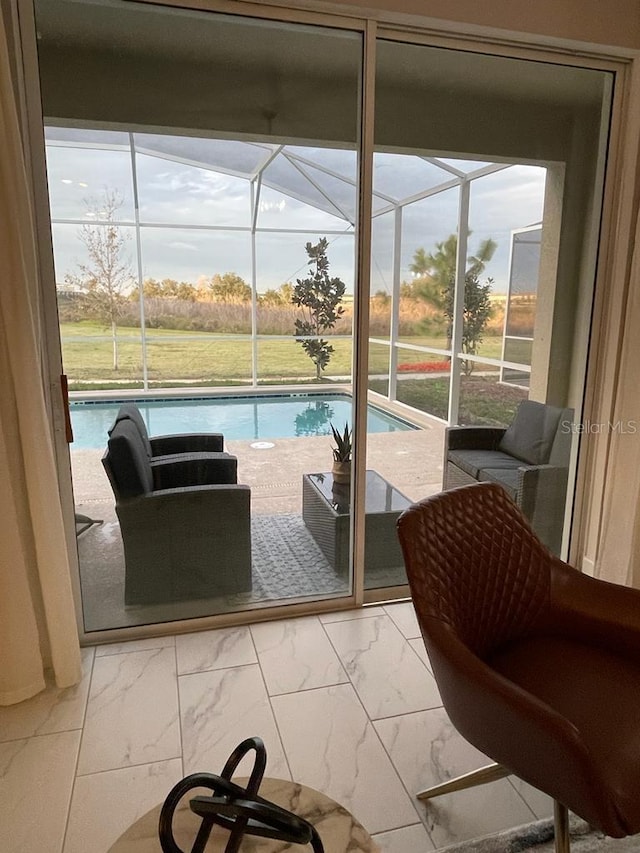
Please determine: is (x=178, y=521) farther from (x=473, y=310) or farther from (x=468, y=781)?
(x=473, y=310)

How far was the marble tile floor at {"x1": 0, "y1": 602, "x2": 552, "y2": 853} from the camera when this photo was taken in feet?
5.12

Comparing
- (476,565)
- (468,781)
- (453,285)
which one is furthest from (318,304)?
(468,781)

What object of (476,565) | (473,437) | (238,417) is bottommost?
(476,565)

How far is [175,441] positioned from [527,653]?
1.57 meters

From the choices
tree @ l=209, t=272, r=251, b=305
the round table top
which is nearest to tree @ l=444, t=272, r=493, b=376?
tree @ l=209, t=272, r=251, b=305

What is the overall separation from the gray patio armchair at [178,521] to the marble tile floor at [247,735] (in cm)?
24

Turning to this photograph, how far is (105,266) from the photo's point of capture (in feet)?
7.02

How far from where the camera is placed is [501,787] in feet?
5.47

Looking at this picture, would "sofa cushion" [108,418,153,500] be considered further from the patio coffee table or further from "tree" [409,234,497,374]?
"tree" [409,234,497,374]

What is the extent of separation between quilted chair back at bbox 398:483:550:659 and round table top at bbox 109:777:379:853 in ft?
1.65

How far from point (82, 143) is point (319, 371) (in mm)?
1251

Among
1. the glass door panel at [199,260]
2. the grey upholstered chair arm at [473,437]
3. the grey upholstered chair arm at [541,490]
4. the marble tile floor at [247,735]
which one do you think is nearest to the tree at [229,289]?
the glass door panel at [199,260]

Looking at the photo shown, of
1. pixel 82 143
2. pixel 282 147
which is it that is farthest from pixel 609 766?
pixel 82 143

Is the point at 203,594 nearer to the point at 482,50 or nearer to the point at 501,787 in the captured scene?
the point at 501,787
